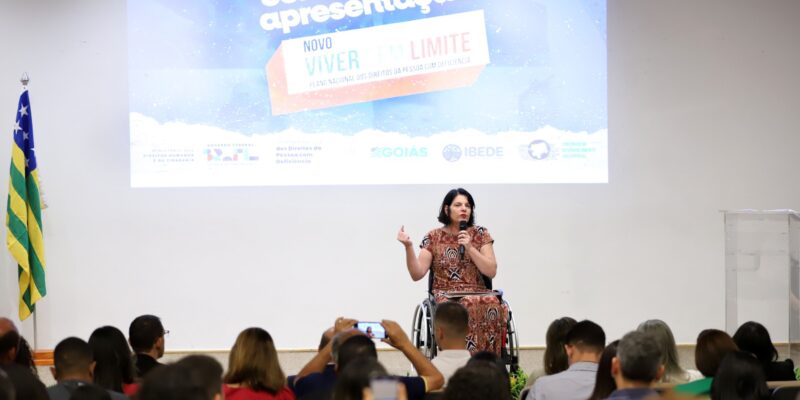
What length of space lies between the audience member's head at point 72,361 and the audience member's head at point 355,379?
1154 mm

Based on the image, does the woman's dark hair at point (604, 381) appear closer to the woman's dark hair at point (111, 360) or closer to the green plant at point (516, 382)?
the green plant at point (516, 382)

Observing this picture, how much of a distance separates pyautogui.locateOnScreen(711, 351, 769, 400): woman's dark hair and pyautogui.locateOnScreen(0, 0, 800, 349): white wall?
417 centimetres

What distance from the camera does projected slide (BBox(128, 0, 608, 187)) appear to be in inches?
280

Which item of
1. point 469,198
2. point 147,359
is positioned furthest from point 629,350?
point 469,198

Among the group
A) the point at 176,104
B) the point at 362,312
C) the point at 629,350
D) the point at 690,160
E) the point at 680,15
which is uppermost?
the point at 680,15

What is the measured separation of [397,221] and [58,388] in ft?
14.1

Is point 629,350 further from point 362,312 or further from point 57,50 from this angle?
point 57,50

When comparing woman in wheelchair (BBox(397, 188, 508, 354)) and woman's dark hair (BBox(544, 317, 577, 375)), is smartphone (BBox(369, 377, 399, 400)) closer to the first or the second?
woman's dark hair (BBox(544, 317, 577, 375))

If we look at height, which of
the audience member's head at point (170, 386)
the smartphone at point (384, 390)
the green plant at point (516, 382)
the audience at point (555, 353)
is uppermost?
the smartphone at point (384, 390)

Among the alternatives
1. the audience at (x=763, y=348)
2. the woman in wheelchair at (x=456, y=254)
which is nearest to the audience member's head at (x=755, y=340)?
the audience at (x=763, y=348)

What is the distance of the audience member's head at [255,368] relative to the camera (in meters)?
3.29

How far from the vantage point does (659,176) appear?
7309 mm

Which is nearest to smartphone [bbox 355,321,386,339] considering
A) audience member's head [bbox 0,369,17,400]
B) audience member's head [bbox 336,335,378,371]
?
audience member's head [bbox 336,335,378,371]

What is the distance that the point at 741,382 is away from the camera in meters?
3.08
